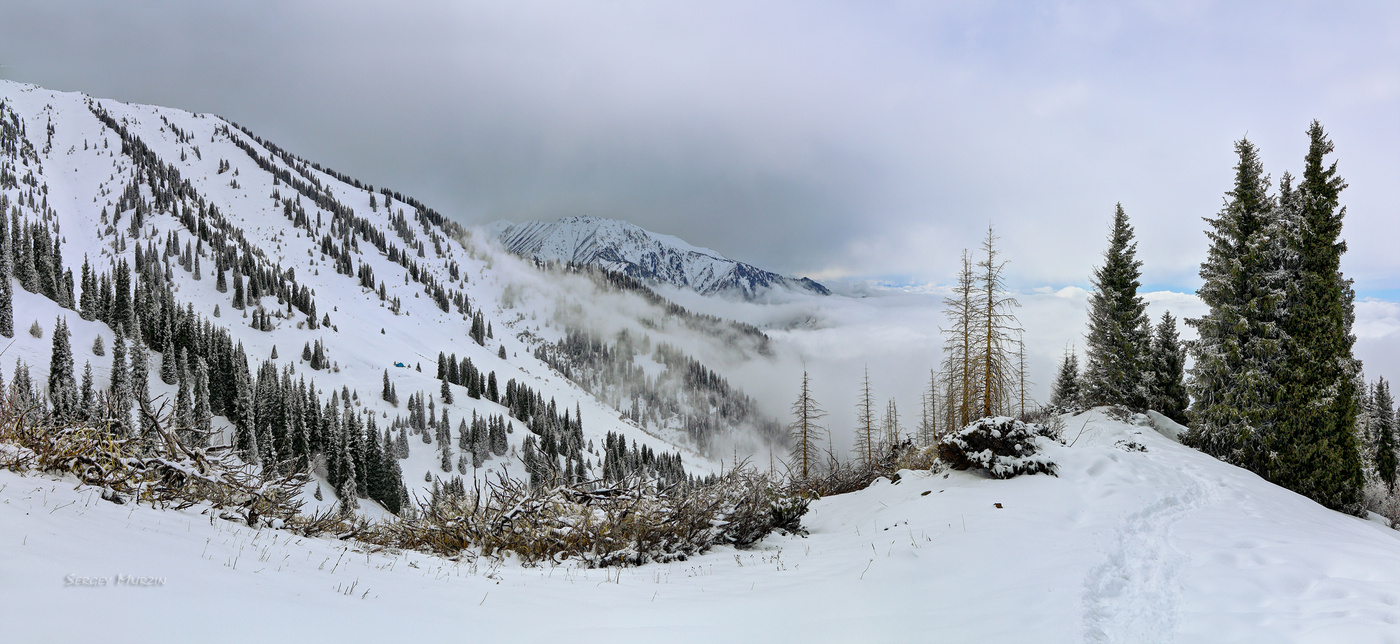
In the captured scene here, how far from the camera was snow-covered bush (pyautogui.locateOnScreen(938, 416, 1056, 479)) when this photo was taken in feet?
31.4

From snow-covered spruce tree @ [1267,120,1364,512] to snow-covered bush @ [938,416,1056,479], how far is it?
40.7 ft

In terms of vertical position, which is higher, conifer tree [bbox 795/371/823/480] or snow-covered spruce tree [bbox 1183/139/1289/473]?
snow-covered spruce tree [bbox 1183/139/1289/473]

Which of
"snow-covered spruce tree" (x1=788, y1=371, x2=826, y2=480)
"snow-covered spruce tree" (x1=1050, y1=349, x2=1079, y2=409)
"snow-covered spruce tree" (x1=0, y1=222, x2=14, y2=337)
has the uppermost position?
"snow-covered spruce tree" (x1=0, y1=222, x2=14, y2=337)

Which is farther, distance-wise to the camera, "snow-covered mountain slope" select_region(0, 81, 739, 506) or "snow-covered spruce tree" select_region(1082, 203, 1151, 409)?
"snow-covered mountain slope" select_region(0, 81, 739, 506)

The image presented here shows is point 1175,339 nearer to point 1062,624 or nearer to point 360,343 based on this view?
point 1062,624

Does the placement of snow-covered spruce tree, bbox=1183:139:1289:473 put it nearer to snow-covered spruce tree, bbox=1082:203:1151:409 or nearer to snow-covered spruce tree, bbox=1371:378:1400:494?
snow-covered spruce tree, bbox=1082:203:1151:409

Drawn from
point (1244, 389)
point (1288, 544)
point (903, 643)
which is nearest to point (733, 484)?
point (903, 643)

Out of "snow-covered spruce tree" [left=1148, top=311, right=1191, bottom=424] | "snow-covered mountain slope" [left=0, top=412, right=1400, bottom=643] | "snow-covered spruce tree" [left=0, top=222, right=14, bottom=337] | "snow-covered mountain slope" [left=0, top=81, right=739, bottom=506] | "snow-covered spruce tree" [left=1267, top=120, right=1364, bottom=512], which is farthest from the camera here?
"snow-covered mountain slope" [left=0, top=81, right=739, bottom=506]

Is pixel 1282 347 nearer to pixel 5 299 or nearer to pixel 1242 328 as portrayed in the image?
pixel 1242 328

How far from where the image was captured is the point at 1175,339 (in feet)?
69.7

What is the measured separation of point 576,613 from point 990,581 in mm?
4272

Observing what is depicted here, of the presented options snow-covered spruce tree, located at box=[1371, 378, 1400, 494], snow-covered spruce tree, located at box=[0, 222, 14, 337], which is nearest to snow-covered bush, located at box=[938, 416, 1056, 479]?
snow-covered spruce tree, located at box=[1371, 378, 1400, 494]

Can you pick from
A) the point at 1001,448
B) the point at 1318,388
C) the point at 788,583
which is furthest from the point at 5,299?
the point at 1318,388

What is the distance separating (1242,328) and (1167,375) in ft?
17.9
